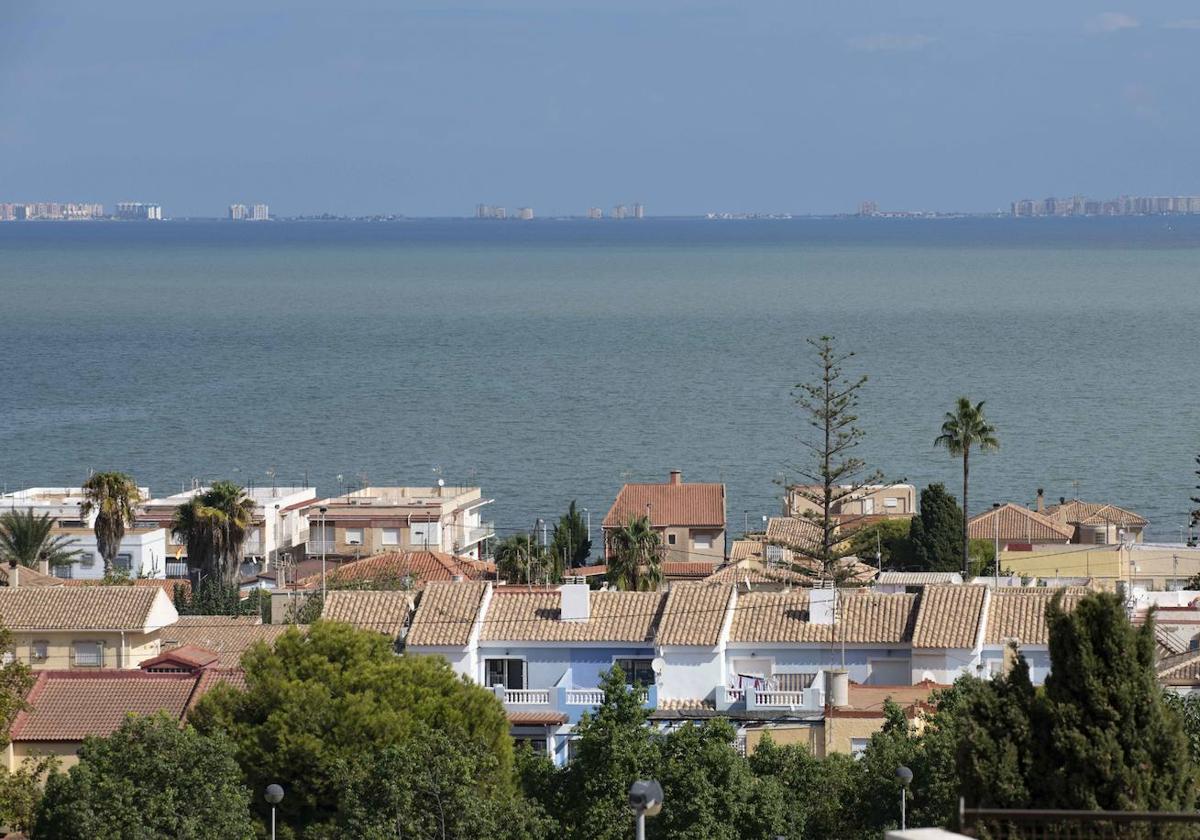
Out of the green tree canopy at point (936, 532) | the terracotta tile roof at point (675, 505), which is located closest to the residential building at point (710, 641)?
the green tree canopy at point (936, 532)

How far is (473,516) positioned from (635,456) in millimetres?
24931

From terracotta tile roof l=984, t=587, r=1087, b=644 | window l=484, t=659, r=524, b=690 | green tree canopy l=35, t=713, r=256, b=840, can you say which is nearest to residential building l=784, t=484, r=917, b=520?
terracotta tile roof l=984, t=587, r=1087, b=644

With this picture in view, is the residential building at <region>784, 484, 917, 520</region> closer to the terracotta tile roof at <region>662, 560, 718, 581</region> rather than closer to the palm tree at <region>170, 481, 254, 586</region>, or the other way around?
the terracotta tile roof at <region>662, 560, 718, 581</region>

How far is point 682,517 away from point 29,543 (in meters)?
19.0

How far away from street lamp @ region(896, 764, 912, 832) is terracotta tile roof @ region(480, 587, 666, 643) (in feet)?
31.1

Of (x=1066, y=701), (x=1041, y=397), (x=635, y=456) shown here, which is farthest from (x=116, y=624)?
(x=1041, y=397)

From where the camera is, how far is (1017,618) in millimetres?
33531

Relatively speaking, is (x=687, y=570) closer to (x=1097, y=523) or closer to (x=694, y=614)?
(x=1097, y=523)

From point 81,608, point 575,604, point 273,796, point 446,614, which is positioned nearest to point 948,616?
point 575,604

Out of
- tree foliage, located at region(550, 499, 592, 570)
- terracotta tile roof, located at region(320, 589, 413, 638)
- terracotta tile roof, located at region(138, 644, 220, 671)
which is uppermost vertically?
terracotta tile roof, located at region(320, 589, 413, 638)

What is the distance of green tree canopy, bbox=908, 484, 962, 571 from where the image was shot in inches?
2307

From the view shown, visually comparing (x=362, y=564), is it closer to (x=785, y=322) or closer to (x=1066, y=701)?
(x=1066, y=701)

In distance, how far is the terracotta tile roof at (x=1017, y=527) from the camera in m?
61.7

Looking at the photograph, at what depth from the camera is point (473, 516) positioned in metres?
71.3
